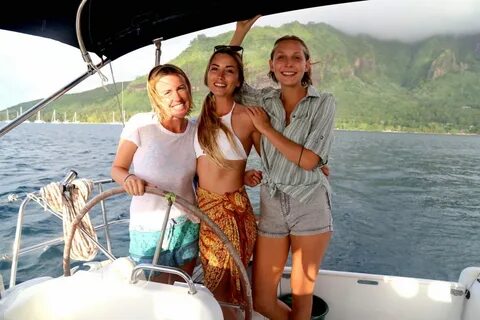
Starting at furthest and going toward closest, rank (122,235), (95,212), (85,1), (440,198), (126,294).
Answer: (440,198) → (95,212) → (122,235) → (85,1) → (126,294)

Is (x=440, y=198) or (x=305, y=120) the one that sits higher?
(x=305, y=120)

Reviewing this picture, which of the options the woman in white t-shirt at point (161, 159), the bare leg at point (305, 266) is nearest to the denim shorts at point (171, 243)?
the woman in white t-shirt at point (161, 159)

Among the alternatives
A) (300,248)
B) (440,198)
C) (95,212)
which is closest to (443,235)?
(440,198)

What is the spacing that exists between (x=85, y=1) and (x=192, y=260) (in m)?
1.00

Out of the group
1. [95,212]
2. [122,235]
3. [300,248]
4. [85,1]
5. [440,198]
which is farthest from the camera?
[440,198]

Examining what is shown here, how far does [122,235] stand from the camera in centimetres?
673

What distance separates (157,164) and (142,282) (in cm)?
44

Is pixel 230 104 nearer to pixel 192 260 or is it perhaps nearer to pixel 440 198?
pixel 192 260

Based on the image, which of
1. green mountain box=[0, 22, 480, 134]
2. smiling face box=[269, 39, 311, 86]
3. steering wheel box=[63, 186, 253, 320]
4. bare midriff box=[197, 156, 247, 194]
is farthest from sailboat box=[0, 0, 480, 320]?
green mountain box=[0, 22, 480, 134]

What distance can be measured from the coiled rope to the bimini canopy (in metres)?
0.57

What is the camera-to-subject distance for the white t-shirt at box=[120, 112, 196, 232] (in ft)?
5.15

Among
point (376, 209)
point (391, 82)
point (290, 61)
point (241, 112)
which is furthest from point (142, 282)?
point (391, 82)

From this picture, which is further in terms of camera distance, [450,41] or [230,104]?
[450,41]

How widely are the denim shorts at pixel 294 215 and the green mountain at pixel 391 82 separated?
20.9m
